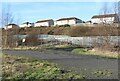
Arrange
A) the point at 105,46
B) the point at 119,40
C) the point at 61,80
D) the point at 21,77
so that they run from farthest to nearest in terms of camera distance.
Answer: the point at 119,40
the point at 105,46
the point at 21,77
the point at 61,80

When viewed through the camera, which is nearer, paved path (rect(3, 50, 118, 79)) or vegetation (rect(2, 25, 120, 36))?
paved path (rect(3, 50, 118, 79))

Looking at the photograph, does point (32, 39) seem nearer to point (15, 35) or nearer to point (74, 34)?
point (15, 35)

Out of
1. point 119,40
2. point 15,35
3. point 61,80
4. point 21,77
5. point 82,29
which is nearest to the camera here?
point 61,80

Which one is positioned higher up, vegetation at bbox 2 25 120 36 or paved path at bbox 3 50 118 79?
vegetation at bbox 2 25 120 36

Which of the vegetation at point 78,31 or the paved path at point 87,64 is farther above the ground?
the vegetation at point 78,31

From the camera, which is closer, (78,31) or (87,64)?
(87,64)

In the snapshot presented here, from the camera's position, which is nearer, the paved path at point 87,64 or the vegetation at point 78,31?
the paved path at point 87,64

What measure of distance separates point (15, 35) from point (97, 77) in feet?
101

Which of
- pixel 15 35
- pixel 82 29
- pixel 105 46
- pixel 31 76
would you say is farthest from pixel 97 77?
pixel 82 29

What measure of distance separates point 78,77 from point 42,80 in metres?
1.29

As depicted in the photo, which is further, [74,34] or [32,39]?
[74,34]

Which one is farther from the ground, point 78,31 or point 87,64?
point 78,31

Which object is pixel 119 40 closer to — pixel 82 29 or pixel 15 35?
pixel 15 35

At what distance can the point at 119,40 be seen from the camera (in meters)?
29.4
